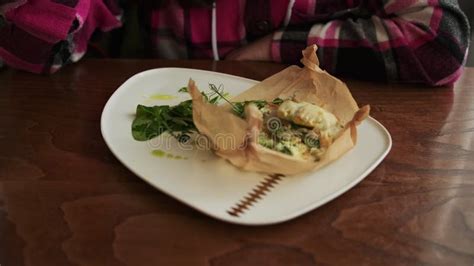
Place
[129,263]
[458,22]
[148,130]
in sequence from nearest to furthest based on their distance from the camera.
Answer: [129,263], [148,130], [458,22]

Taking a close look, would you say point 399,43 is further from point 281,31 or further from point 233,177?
point 233,177

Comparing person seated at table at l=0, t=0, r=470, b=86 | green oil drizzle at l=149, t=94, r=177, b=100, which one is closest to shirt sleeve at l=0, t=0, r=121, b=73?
person seated at table at l=0, t=0, r=470, b=86

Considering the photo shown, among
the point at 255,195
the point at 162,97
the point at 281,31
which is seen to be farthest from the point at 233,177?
the point at 281,31

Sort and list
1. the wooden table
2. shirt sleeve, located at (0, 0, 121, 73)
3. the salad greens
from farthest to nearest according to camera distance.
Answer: shirt sleeve, located at (0, 0, 121, 73) < the salad greens < the wooden table

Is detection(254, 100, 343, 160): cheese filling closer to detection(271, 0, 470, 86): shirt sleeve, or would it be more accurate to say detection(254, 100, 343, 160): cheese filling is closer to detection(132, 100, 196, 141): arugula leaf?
detection(132, 100, 196, 141): arugula leaf

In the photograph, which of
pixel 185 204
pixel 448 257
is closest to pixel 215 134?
pixel 185 204

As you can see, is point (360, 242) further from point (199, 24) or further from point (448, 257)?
point (199, 24)
